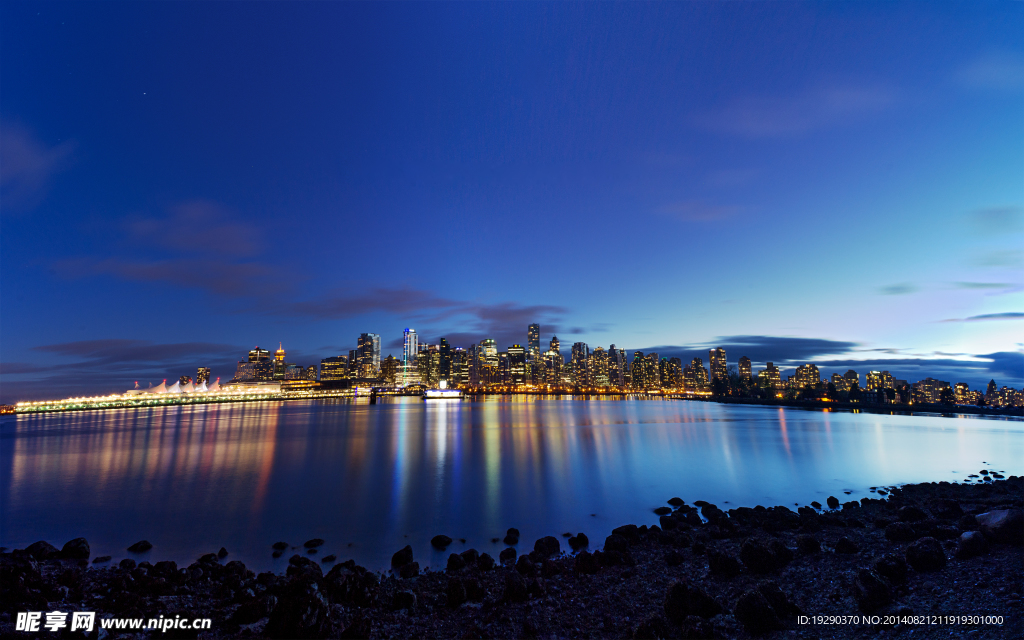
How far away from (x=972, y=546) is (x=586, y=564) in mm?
7516

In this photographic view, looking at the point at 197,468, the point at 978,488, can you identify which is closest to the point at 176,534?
the point at 197,468

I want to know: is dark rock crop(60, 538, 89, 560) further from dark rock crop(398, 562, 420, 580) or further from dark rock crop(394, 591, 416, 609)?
dark rock crop(394, 591, 416, 609)

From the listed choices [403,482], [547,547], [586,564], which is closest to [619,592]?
[586,564]

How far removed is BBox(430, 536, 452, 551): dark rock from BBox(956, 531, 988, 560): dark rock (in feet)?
40.7

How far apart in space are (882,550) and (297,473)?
93.4ft

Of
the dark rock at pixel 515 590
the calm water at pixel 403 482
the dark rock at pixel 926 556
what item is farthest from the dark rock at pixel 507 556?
the dark rock at pixel 926 556

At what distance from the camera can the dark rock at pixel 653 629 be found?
7.42 metres

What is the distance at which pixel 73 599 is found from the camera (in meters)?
9.34

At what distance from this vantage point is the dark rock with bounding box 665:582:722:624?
799 centimetres

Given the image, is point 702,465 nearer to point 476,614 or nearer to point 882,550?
point 882,550

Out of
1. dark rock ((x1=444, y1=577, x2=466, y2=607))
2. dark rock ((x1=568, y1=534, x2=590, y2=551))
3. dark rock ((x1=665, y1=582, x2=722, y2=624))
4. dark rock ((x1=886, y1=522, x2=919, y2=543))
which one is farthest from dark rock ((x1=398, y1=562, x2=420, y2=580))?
dark rock ((x1=886, y1=522, x2=919, y2=543))

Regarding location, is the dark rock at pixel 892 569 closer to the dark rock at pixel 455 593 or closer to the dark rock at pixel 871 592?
the dark rock at pixel 871 592

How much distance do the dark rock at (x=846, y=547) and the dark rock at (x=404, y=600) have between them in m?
9.41

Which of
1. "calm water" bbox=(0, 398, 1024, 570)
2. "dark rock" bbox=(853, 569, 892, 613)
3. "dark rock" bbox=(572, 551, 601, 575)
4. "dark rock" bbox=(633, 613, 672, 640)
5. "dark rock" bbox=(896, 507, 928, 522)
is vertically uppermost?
"dark rock" bbox=(853, 569, 892, 613)
